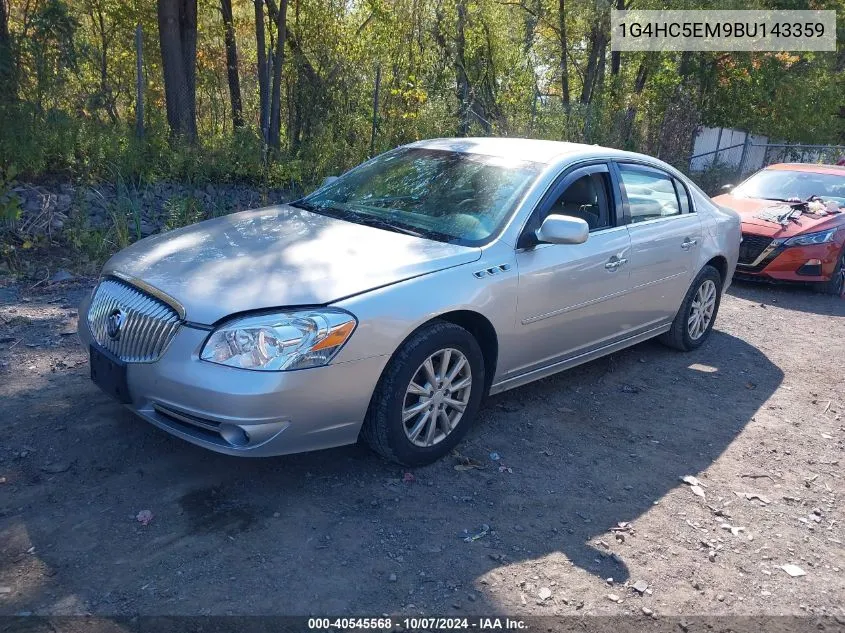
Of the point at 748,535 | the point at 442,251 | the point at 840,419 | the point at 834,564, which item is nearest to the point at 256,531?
the point at 442,251

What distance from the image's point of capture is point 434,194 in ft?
15.6

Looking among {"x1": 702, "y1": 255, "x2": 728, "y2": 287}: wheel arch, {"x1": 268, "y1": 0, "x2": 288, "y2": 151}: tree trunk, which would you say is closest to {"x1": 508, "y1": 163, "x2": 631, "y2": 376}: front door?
{"x1": 702, "y1": 255, "x2": 728, "y2": 287}: wheel arch

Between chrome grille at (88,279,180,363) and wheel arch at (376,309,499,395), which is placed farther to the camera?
wheel arch at (376,309,499,395)

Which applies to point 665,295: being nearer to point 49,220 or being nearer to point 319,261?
point 319,261

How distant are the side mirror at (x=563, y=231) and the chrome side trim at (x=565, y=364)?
85cm

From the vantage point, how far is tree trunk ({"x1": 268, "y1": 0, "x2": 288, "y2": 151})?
11383 millimetres

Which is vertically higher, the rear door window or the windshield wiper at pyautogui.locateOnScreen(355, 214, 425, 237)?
the rear door window

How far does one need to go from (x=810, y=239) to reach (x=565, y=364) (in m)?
5.50

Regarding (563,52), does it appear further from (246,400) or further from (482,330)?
(246,400)

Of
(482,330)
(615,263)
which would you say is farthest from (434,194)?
(615,263)

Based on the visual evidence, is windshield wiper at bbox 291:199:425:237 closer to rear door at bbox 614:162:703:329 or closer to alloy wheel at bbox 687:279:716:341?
rear door at bbox 614:162:703:329

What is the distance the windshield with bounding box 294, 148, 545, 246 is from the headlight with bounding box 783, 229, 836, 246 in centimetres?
542

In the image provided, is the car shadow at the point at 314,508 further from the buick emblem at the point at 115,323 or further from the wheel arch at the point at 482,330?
the buick emblem at the point at 115,323

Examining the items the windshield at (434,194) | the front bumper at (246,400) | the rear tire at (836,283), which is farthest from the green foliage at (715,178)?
the front bumper at (246,400)
